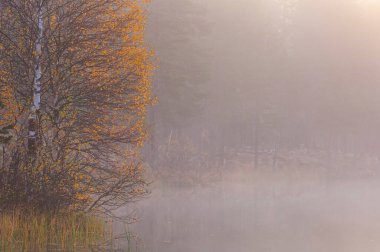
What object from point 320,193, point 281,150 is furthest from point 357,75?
point 320,193

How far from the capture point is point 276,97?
191 ft

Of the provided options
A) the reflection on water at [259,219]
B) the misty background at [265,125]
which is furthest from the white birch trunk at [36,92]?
the misty background at [265,125]

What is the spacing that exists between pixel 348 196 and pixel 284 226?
17.8 meters

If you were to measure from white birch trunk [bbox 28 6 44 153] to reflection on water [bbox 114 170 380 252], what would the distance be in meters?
5.29

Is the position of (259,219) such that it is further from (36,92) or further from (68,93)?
(36,92)

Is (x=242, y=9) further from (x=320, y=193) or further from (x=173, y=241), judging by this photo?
(x=173, y=241)

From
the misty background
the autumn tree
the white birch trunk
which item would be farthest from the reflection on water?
the white birch trunk

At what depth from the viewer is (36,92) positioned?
49.9ft

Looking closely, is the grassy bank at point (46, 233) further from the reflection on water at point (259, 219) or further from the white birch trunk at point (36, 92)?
the reflection on water at point (259, 219)

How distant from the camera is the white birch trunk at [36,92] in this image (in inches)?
578

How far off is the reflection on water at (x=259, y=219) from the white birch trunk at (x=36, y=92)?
5290 millimetres

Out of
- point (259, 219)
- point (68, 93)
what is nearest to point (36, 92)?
point (68, 93)

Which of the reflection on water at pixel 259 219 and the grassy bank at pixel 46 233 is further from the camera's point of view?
the reflection on water at pixel 259 219

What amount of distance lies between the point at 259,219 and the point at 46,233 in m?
16.3
